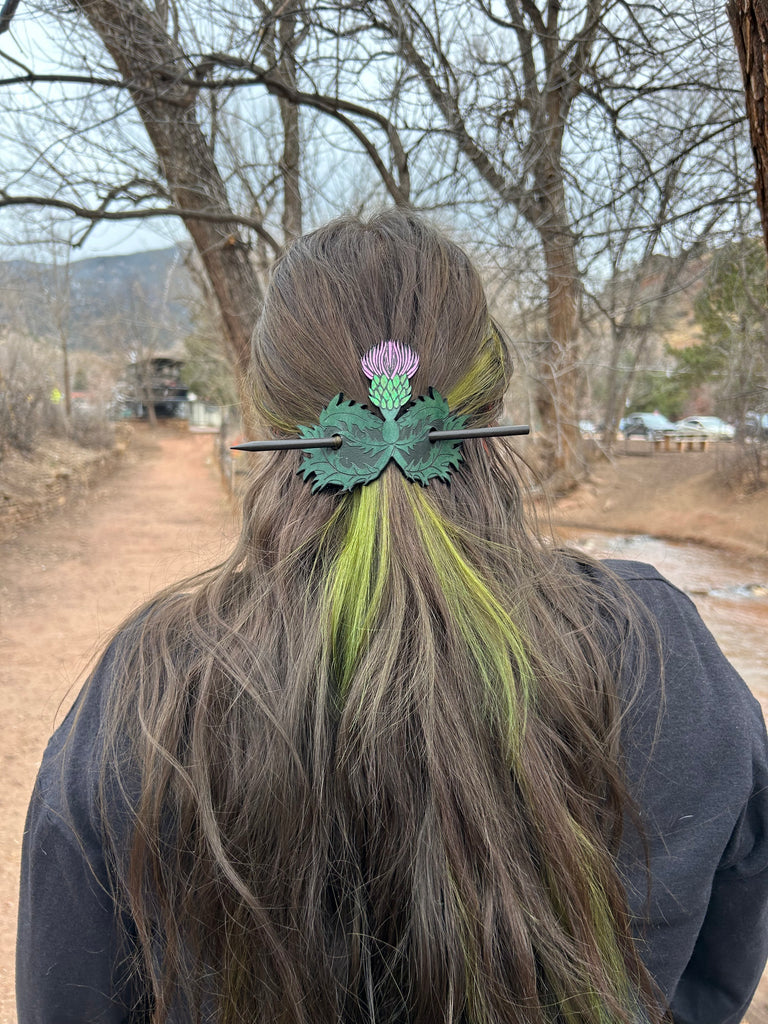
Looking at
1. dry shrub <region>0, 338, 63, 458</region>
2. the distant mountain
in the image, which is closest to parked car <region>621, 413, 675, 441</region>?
the distant mountain

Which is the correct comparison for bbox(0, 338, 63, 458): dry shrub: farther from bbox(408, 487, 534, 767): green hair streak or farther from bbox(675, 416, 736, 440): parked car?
bbox(675, 416, 736, 440): parked car

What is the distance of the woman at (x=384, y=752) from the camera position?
2.73 ft

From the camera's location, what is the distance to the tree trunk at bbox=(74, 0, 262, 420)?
5.00 m

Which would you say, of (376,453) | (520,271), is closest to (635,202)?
(520,271)

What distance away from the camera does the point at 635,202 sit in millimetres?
6582

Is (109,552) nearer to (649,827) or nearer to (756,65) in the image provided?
(756,65)

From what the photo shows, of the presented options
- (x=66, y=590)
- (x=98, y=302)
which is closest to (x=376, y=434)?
(x=66, y=590)

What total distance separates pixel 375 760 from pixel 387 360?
503mm

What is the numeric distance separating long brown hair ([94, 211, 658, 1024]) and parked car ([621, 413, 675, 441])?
27310mm

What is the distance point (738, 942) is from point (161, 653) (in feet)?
3.28

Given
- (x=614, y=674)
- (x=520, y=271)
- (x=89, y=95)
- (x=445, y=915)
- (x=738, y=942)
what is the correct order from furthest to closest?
(x=520, y=271) → (x=89, y=95) → (x=738, y=942) → (x=614, y=674) → (x=445, y=915)

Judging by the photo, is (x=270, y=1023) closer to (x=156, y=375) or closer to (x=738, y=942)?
(x=738, y=942)

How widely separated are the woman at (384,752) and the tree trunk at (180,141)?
4.08 m

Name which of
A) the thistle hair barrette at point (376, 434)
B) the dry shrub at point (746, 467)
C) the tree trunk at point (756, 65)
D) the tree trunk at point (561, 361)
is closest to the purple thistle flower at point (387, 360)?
the thistle hair barrette at point (376, 434)
